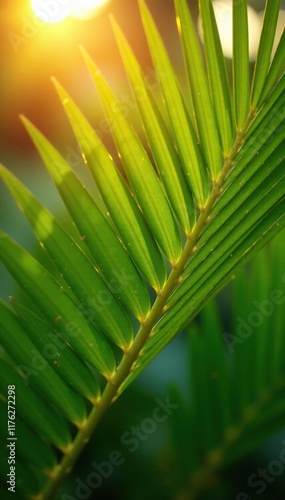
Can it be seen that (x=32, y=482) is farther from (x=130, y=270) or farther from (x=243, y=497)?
(x=243, y=497)

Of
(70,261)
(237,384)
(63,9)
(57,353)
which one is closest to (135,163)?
(70,261)

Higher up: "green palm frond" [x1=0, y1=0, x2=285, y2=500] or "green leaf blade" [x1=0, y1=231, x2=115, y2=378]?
"green palm frond" [x1=0, y1=0, x2=285, y2=500]

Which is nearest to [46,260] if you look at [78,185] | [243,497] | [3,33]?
[78,185]

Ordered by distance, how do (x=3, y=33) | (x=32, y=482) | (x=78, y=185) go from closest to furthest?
(x=78, y=185) < (x=32, y=482) < (x=3, y=33)

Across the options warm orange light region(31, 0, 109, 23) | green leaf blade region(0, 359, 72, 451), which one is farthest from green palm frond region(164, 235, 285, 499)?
warm orange light region(31, 0, 109, 23)

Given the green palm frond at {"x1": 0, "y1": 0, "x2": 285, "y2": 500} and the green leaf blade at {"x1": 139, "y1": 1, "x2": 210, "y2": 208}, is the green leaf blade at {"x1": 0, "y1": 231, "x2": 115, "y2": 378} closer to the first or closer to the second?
the green palm frond at {"x1": 0, "y1": 0, "x2": 285, "y2": 500}

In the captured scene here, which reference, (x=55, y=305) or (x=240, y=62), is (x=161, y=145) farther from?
(x=55, y=305)

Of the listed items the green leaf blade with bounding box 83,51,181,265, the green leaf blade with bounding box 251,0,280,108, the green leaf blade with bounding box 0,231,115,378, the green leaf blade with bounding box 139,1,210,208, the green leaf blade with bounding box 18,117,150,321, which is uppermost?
the green leaf blade with bounding box 251,0,280,108
